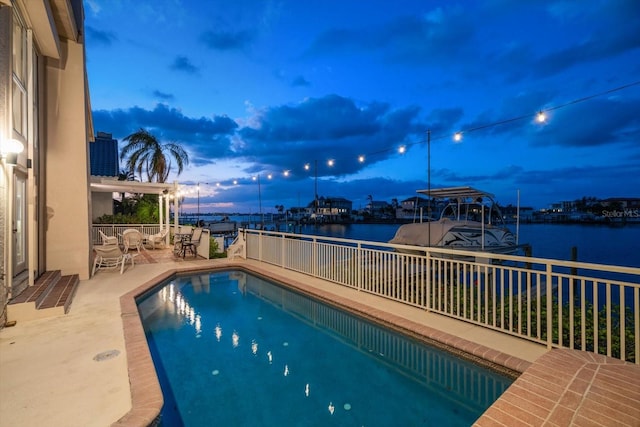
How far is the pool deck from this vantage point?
1.93 metres

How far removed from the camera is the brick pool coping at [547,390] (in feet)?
5.99

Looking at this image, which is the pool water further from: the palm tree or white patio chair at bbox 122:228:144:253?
the palm tree

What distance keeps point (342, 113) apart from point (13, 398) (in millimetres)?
20333

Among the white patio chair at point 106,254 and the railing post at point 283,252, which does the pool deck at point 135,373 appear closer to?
Result: the white patio chair at point 106,254

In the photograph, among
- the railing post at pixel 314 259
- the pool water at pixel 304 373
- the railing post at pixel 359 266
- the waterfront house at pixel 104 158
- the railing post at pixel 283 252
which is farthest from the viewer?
the waterfront house at pixel 104 158

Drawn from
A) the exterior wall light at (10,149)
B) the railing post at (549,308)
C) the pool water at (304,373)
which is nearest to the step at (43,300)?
the pool water at (304,373)

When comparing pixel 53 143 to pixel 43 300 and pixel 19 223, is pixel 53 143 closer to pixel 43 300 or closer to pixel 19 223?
pixel 19 223

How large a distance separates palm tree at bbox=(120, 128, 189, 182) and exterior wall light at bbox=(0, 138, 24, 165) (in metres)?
15.7

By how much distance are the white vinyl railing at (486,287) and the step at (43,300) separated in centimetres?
413

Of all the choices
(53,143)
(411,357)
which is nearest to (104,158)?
(53,143)

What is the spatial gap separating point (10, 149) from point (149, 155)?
1599cm

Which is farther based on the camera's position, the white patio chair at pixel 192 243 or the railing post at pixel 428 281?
the white patio chair at pixel 192 243

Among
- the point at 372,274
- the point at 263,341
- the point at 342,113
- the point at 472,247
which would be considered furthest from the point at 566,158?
the point at 263,341

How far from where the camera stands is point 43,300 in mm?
4445
